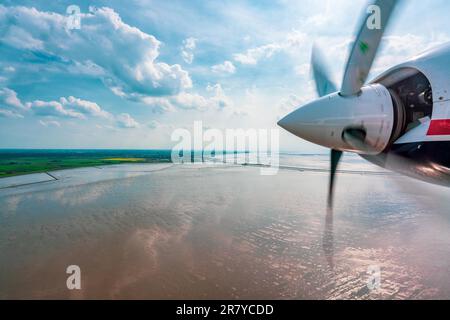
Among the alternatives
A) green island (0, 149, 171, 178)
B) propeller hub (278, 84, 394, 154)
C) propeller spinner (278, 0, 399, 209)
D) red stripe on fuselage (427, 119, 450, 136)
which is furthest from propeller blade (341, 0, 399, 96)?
green island (0, 149, 171, 178)

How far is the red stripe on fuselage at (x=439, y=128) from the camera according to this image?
9.68ft

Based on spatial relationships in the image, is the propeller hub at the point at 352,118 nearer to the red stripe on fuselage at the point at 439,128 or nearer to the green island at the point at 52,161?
the red stripe on fuselage at the point at 439,128

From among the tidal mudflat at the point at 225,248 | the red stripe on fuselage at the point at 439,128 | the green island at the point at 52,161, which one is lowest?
Result: the tidal mudflat at the point at 225,248

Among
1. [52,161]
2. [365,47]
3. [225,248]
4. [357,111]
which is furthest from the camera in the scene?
[52,161]

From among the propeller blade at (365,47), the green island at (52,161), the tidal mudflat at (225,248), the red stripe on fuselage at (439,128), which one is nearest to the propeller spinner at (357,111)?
the propeller blade at (365,47)

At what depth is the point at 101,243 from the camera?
8.69 metres

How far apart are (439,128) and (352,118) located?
1138 millimetres

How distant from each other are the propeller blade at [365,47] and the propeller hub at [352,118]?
0.22 m

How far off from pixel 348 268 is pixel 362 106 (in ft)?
18.3

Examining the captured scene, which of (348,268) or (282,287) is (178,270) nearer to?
(282,287)

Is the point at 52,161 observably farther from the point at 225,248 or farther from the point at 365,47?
the point at 365,47

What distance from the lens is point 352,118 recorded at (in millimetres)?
3801

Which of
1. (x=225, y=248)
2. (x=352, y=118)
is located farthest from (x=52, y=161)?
(x=352, y=118)
